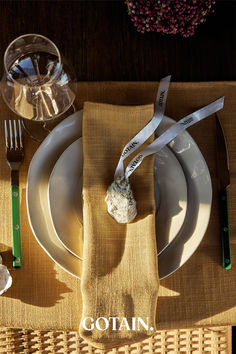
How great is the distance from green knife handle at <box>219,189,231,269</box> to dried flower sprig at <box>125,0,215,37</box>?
0.29 metres

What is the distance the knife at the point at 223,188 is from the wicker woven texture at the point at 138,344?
0.71ft

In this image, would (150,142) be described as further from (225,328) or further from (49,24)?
(225,328)

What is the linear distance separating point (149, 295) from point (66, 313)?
0.16 metres

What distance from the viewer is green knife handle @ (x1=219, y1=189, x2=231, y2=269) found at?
2.49 feet

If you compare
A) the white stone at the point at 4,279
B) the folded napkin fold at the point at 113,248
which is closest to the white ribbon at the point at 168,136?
the folded napkin fold at the point at 113,248

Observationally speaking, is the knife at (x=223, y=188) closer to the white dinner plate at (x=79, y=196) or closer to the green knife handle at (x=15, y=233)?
the white dinner plate at (x=79, y=196)

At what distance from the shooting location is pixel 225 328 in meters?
0.90

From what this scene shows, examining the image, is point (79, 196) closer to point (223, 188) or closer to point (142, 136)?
point (142, 136)

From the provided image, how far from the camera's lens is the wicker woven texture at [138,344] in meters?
0.88

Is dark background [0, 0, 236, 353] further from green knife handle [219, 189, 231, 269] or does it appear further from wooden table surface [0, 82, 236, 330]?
green knife handle [219, 189, 231, 269]

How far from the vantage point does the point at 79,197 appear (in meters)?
0.73

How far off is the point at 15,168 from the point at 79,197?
120 millimetres

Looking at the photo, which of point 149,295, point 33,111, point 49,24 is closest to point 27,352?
point 149,295

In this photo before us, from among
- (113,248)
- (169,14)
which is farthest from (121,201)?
(169,14)
